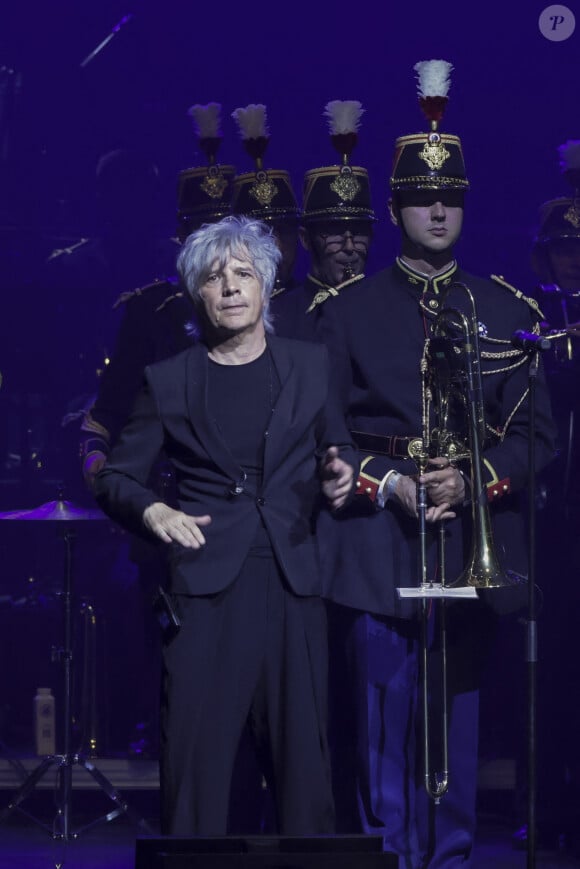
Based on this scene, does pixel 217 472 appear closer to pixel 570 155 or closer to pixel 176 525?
pixel 176 525

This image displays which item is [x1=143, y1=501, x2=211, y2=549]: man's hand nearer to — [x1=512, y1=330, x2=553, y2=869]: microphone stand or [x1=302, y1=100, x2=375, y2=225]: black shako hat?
[x1=512, y1=330, x2=553, y2=869]: microphone stand

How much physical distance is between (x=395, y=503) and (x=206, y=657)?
988mm

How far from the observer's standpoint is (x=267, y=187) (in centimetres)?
648

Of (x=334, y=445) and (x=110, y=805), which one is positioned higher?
(x=334, y=445)

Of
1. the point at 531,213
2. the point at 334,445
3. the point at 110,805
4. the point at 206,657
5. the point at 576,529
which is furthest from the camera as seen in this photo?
the point at 531,213

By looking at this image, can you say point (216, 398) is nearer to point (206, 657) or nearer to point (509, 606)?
point (206, 657)

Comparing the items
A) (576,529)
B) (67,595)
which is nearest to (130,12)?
(67,595)

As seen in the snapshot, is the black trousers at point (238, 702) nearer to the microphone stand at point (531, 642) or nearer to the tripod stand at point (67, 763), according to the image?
the microphone stand at point (531, 642)

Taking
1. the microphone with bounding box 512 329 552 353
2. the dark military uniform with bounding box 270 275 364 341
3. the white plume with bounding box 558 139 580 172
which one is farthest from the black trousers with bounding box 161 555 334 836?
the white plume with bounding box 558 139 580 172

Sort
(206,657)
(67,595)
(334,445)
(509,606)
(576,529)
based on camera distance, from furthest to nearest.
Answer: (67,595) → (576,529) → (509,606) → (334,445) → (206,657)

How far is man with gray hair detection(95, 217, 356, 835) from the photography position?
452 centimetres

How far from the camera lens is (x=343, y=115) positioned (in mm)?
6023

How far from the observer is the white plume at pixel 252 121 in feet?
21.4

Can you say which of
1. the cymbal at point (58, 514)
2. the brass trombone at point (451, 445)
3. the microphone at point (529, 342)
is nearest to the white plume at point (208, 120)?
the cymbal at point (58, 514)
